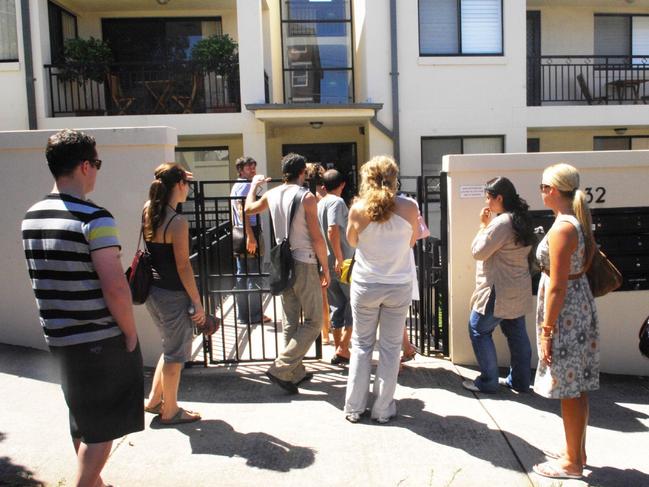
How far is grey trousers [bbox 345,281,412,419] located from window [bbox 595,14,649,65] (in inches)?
504

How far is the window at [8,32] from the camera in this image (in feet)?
38.7

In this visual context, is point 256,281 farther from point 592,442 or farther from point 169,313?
point 592,442

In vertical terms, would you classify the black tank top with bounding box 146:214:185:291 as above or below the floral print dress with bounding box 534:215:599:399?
above

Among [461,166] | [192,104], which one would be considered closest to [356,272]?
[461,166]

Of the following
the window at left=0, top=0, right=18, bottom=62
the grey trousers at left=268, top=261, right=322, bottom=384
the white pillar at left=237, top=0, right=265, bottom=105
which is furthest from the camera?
the window at left=0, top=0, right=18, bottom=62

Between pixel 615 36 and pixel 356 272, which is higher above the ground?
pixel 615 36

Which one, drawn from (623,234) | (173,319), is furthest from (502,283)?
(173,319)

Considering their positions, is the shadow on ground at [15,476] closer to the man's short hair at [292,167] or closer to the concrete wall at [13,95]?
the man's short hair at [292,167]

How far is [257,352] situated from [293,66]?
9.53 metres

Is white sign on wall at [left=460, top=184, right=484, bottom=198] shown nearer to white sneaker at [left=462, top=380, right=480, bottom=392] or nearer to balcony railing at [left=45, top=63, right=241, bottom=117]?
white sneaker at [left=462, top=380, right=480, bottom=392]

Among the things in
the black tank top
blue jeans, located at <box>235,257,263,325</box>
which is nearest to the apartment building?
blue jeans, located at <box>235,257,263,325</box>

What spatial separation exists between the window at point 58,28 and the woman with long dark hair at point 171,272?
9604 mm

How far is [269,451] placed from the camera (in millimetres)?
3943

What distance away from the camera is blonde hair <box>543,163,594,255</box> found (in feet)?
11.3
